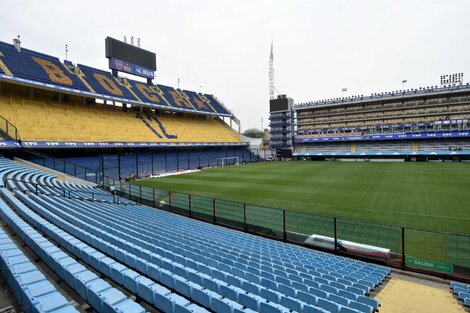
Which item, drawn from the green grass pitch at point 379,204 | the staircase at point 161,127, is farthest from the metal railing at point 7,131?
the staircase at point 161,127

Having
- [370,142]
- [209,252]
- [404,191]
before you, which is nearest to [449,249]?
[209,252]

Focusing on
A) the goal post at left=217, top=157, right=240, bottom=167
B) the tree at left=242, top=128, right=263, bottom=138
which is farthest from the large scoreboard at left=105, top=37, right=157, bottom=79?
the tree at left=242, top=128, right=263, bottom=138

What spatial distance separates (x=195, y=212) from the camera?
15.1 meters

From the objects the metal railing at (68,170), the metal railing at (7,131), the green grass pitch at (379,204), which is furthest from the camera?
the metal railing at (68,170)

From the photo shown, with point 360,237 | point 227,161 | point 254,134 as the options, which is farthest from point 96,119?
point 254,134

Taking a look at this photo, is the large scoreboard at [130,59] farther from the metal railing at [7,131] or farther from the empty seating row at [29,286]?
→ the empty seating row at [29,286]

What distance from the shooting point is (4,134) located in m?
24.6

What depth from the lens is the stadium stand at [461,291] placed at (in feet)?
18.9

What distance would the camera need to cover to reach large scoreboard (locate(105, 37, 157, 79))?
46.0 m

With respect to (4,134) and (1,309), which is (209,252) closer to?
(1,309)

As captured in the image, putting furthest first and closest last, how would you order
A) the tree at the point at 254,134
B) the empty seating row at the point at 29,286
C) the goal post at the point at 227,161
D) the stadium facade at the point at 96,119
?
1. the tree at the point at 254,134
2. the goal post at the point at 227,161
3. the stadium facade at the point at 96,119
4. the empty seating row at the point at 29,286

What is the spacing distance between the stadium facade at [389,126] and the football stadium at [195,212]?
0.37 m

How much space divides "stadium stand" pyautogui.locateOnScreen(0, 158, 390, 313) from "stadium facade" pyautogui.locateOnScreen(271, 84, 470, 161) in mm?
57186

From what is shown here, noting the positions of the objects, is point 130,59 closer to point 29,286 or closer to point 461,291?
point 29,286
